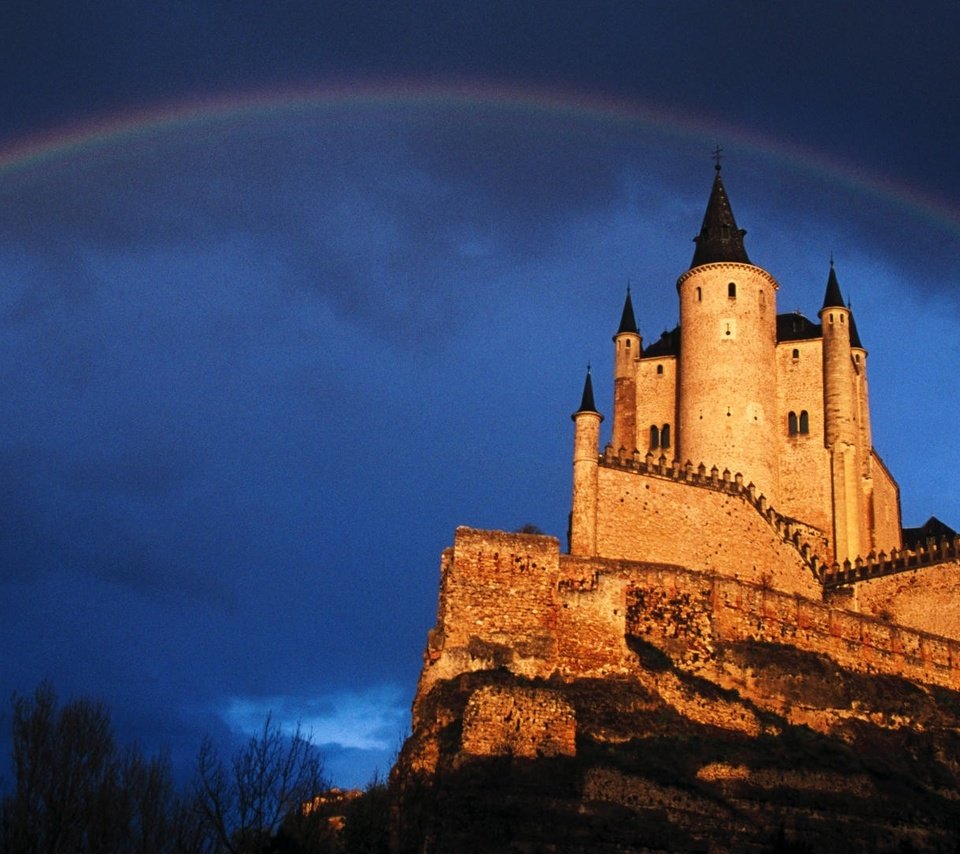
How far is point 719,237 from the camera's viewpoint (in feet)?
310

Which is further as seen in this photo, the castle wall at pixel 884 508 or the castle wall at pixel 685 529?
the castle wall at pixel 884 508

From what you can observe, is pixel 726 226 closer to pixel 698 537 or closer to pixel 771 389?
pixel 771 389

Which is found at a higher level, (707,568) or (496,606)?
(707,568)

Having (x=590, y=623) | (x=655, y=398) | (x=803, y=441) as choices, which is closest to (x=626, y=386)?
(x=655, y=398)

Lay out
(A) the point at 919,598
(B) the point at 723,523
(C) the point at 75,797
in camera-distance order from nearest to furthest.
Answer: (C) the point at 75,797
(B) the point at 723,523
(A) the point at 919,598

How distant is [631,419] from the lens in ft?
302

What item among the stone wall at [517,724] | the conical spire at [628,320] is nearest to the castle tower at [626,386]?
the conical spire at [628,320]

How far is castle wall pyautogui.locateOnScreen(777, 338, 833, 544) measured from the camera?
8769 cm

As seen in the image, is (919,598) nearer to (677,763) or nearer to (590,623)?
(590,623)

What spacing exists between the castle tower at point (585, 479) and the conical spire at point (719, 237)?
72.9 feet

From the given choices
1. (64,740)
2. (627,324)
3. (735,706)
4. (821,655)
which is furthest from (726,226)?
(64,740)

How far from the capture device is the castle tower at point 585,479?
71.6 metres

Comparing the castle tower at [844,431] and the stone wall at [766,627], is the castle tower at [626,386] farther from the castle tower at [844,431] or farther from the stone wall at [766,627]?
the stone wall at [766,627]

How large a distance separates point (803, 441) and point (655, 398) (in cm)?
964
